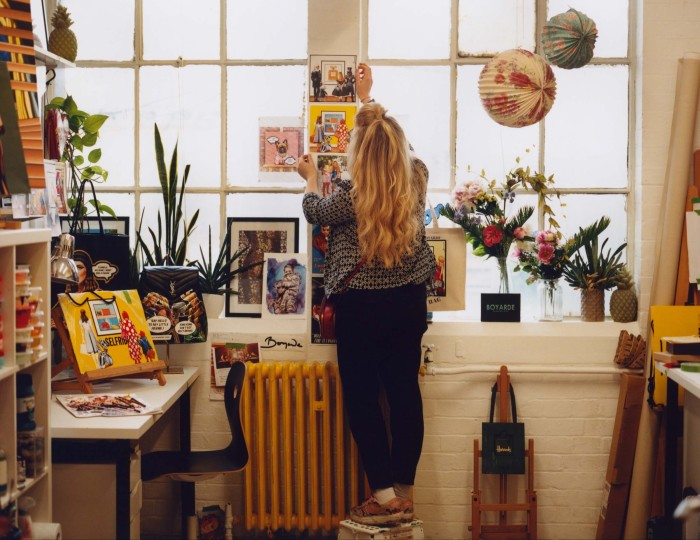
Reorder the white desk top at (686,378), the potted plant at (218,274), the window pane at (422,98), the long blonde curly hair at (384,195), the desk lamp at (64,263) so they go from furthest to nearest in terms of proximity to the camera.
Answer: the window pane at (422,98) → the potted plant at (218,274) → the long blonde curly hair at (384,195) → the desk lamp at (64,263) → the white desk top at (686,378)

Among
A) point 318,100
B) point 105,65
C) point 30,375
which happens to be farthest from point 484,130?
point 30,375

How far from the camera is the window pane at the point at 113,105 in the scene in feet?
13.3

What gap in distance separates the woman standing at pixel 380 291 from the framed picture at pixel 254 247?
57 cm

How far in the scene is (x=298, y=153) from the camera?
13.1ft

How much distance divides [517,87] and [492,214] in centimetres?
62

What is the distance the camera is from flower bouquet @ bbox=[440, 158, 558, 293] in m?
3.78

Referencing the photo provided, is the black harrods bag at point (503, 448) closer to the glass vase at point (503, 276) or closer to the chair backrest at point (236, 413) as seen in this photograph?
the glass vase at point (503, 276)

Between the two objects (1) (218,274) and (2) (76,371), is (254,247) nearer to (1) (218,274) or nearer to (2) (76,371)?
(1) (218,274)

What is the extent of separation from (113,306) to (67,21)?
1.21 m

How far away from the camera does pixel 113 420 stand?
9.02ft

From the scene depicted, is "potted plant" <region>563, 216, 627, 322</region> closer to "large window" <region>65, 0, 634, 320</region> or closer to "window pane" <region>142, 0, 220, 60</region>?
"large window" <region>65, 0, 634, 320</region>

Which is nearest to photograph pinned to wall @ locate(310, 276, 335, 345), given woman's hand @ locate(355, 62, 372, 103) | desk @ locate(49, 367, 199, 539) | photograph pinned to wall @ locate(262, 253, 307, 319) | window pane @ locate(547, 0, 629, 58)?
photograph pinned to wall @ locate(262, 253, 307, 319)

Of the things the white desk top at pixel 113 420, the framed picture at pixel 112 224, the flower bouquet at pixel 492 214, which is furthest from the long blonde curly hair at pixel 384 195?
the framed picture at pixel 112 224

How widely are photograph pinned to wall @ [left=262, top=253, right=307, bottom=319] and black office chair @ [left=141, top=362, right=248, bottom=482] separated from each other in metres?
0.70
